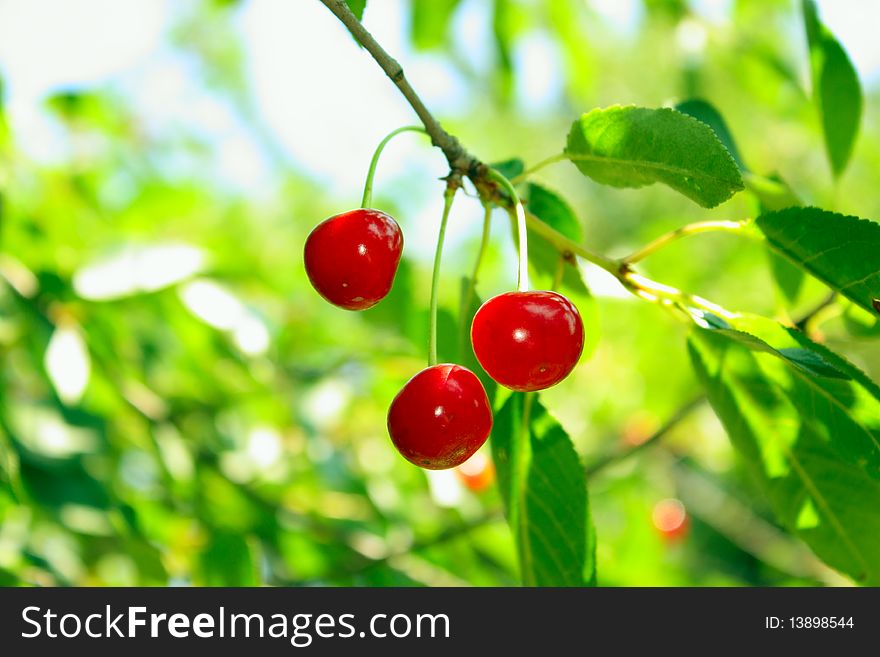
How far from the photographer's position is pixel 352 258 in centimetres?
117

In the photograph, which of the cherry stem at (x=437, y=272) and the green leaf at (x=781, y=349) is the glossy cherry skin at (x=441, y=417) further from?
the green leaf at (x=781, y=349)

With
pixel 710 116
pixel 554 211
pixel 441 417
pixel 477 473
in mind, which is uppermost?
pixel 477 473

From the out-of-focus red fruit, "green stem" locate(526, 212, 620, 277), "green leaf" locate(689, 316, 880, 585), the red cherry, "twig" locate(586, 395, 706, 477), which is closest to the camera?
"green stem" locate(526, 212, 620, 277)

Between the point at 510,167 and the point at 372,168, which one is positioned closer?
the point at 372,168

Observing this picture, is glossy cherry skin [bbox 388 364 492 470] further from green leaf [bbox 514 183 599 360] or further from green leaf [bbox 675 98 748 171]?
green leaf [bbox 675 98 748 171]

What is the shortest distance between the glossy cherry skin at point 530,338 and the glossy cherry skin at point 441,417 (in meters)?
0.05

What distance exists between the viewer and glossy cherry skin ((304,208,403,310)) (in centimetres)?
117

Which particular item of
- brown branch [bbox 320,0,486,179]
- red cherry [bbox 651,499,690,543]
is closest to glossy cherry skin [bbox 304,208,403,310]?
brown branch [bbox 320,0,486,179]

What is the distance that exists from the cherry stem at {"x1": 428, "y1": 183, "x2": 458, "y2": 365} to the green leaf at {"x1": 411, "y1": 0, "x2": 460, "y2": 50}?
1.85 m

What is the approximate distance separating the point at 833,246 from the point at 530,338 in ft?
1.56

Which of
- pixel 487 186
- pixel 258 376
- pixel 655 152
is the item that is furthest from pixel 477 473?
pixel 655 152

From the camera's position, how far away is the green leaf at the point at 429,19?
2.91 m

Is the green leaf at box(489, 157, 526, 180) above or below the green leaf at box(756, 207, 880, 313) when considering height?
above

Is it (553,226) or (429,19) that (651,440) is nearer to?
(553,226)
